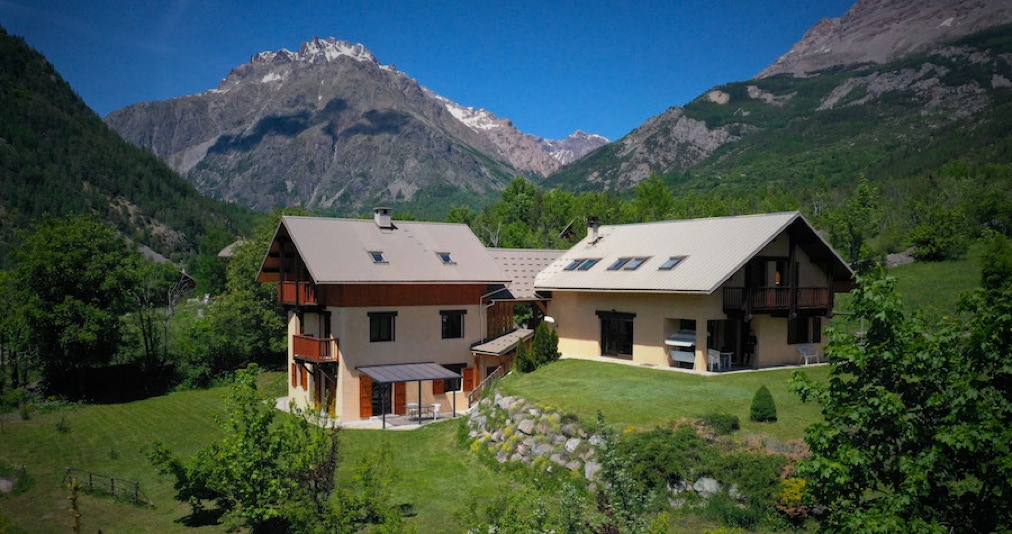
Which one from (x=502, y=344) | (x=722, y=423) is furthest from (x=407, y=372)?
(x=722, y=423)

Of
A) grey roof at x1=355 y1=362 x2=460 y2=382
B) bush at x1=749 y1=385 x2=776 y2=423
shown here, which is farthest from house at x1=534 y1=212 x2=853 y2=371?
bush at x1=749 y1=385 x2=776 y2=423

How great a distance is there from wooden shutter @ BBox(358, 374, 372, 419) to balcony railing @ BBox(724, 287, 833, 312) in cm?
1522

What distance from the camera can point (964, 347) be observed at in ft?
27.8

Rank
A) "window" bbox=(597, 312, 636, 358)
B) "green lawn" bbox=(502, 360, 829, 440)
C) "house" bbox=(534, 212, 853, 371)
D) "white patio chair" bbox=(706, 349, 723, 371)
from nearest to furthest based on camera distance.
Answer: "green lawn" bbox=(502, 360, 829, 440), "white patio chair" bbox=(706, 349, 723, 371), "house" bbox=(534, 212, 853, 371), "window" bbox=(597, 312, 636, 358)

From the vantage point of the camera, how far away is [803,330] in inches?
1217

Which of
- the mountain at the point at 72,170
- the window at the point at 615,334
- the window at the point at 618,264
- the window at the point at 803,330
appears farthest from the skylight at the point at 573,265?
the mountain at the point at 72,170

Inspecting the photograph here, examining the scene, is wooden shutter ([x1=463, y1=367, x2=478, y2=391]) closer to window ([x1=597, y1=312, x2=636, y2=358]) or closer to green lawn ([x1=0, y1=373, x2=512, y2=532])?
green lawn ([x1=0, y1=373, x2=512, y2=532])

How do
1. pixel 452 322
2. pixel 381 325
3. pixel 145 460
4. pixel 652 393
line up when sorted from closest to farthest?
1. pixel 652 393
2. pixel 145 460
3. pixel 381 325
4. pixel 452 322

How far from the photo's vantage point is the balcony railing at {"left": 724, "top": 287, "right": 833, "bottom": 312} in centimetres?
2724

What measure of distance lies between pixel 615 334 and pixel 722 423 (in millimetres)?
13492

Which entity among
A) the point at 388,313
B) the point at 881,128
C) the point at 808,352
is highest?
the point at 881,128

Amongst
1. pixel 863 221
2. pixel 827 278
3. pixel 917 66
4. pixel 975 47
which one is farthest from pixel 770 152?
pixel 827 278

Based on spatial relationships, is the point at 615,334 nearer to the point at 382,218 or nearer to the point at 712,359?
the point at 712,359

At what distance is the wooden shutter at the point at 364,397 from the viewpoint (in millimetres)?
29578
